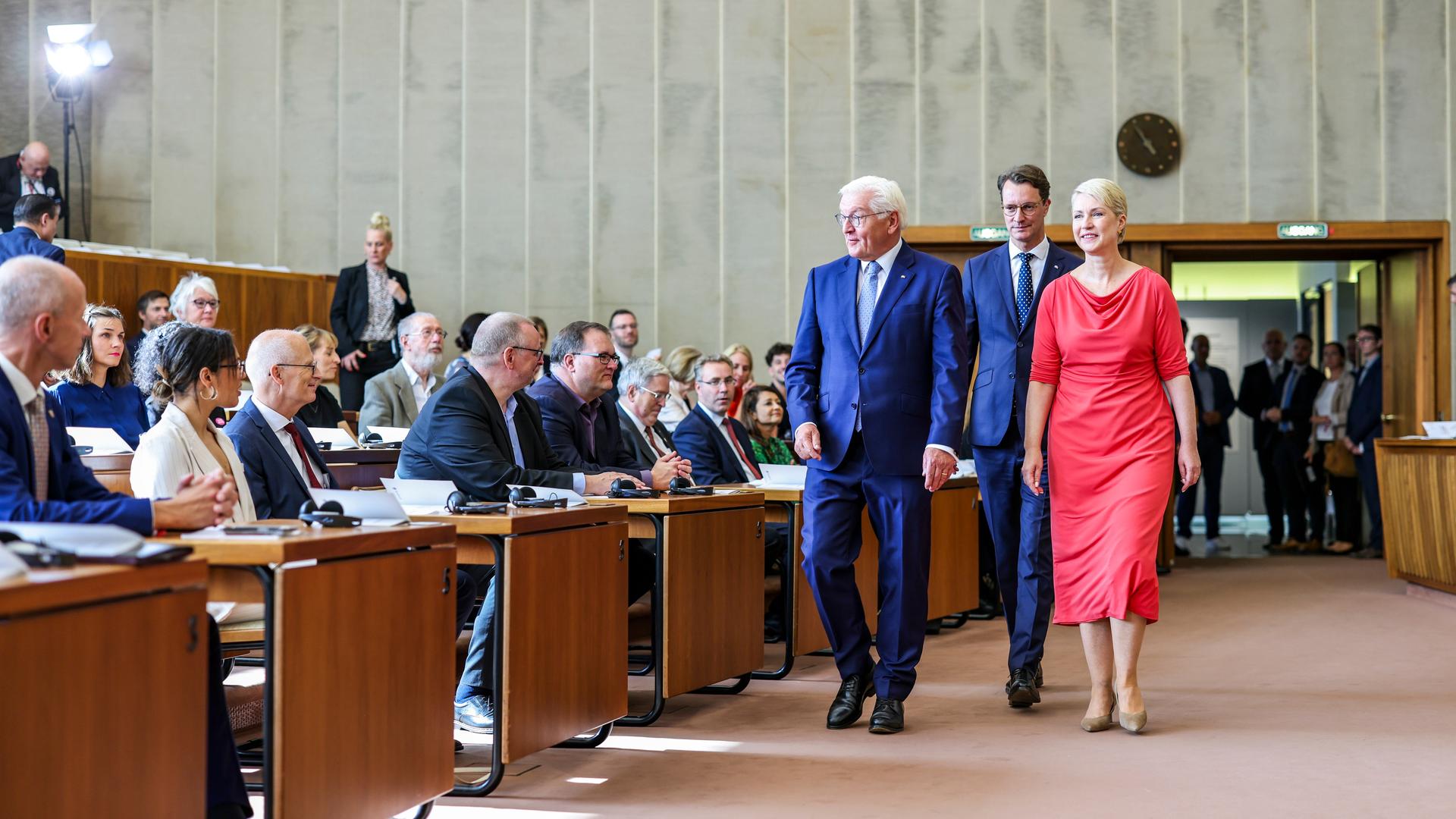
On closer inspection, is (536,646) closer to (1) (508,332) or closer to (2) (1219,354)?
(1) (508,332)

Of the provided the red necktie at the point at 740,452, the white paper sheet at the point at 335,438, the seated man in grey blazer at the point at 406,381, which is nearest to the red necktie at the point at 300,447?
the white paper sheet at the point at 335,438

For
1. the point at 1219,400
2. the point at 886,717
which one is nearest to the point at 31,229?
the point at 886,717

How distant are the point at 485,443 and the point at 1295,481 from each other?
26.3 feet

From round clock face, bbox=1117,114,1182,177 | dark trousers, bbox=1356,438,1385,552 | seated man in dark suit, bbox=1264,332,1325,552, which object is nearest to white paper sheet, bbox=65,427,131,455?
round clock face, bbox=1117,114,1182,177

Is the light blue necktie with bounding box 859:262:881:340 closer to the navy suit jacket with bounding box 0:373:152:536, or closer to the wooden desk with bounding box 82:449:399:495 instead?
the wooden desk with bounding box 82:449:399:495

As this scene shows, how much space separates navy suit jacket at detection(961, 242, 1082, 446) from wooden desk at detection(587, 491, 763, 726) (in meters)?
0.76

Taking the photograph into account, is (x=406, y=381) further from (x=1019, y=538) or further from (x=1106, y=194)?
(x=1106, y=194)

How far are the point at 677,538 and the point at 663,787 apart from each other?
806 millimetres

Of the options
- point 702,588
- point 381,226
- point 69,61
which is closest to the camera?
point 702,588

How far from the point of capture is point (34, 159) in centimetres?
785

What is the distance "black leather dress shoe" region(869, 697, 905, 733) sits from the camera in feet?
12.2

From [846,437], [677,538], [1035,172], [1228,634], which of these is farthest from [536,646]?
[1228,634]

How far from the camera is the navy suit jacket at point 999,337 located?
4133 mm

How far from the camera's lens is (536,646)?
3.02m
